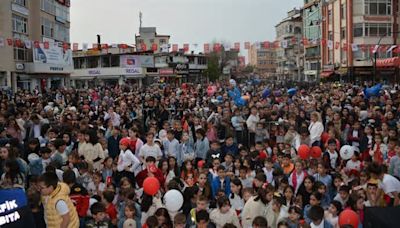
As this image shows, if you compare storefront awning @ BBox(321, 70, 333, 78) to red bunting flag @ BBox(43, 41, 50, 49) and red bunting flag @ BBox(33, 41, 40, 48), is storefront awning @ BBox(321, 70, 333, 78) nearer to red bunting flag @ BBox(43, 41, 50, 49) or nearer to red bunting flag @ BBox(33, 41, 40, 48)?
red bunting flag @ BBox(43, 41, 50, 49)

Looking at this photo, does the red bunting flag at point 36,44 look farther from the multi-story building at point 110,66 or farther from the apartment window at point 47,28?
the multi-story building at point 110,66

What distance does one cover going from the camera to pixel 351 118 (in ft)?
45.8

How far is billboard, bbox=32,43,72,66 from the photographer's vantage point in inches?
1704

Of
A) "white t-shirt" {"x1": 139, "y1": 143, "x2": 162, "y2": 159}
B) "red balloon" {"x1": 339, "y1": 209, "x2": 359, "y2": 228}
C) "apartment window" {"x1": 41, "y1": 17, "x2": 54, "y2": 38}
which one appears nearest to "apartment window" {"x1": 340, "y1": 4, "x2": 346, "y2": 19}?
"apartment window" {"x1": 41, "y1": 17, "x2": 54, "y2": 38}

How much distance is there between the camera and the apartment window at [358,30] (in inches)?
2131

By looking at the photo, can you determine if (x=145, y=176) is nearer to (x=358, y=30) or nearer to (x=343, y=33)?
(x=358, y=30)

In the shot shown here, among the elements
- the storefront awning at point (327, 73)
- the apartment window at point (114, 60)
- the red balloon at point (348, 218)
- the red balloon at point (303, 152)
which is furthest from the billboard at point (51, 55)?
the red balloon at point (348, 218)

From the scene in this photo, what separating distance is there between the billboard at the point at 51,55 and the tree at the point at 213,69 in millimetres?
47790

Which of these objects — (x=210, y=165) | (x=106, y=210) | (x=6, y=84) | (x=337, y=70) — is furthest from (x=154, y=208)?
(x=337, y=70)

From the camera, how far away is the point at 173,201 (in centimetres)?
764

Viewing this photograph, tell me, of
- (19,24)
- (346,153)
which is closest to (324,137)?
(346,153)

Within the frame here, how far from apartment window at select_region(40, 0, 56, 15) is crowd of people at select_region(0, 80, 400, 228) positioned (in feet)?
117

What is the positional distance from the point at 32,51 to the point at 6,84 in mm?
5403

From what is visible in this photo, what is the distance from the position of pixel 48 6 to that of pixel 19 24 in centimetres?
797
